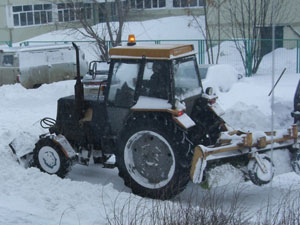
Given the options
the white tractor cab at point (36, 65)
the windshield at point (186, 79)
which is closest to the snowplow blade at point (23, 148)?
the windshield at point (186, 79)

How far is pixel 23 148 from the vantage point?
8.85 meters

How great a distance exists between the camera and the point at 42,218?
21.2ft

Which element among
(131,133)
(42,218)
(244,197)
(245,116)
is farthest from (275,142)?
(245,116)

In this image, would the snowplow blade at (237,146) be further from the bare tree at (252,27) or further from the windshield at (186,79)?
the bare tree at (252,27)

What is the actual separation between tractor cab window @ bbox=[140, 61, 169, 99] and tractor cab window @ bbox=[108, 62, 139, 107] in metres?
0.18

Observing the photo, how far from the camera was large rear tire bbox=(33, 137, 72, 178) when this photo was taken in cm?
830

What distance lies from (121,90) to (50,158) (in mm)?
1608

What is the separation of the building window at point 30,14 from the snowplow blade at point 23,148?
97.0ft

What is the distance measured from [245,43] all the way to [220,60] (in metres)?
1.37

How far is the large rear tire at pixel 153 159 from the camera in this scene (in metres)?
7.18

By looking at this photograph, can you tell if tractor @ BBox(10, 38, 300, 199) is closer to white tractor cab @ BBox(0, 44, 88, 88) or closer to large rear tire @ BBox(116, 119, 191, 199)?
large rear tire @ BBox(116, 119, 191, 199)

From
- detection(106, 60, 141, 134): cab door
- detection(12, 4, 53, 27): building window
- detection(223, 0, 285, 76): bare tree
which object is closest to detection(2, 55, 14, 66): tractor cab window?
detection(223, 0, 285, 76): bare tree

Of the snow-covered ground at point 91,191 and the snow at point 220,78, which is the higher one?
the snow at point 220,78

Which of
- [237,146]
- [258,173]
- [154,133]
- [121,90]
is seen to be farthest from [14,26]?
[258,173]
